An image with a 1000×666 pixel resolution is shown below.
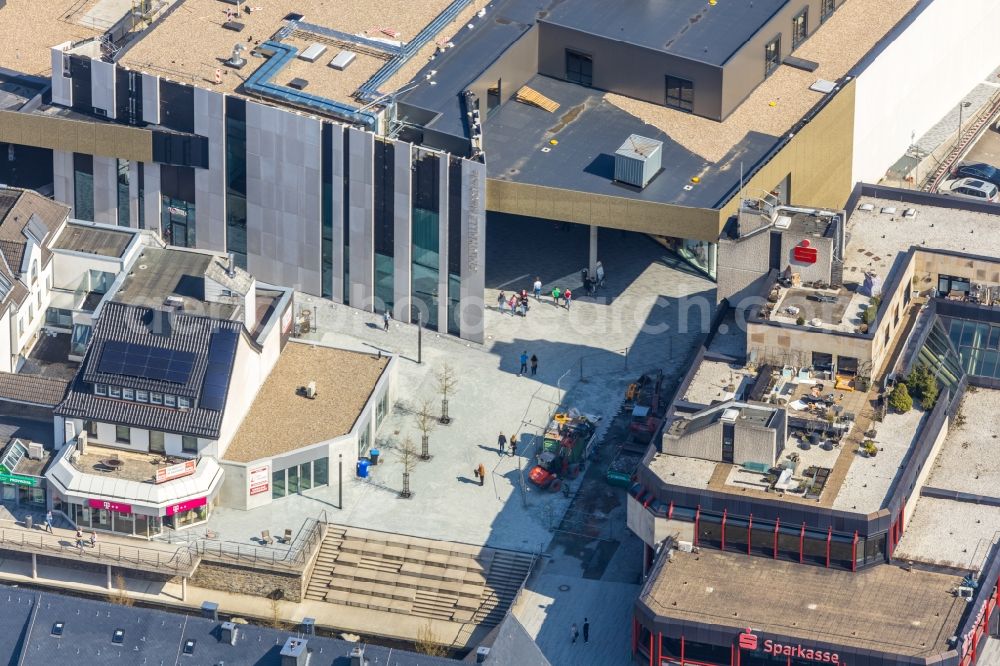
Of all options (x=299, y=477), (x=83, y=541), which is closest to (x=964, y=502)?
(x=299, y=477)

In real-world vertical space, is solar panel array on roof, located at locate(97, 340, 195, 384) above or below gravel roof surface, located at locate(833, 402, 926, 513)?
above

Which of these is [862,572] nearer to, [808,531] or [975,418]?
[808,531]

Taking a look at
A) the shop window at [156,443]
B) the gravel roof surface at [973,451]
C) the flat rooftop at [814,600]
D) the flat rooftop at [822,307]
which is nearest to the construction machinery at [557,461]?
the flat rooftop at [822,307]

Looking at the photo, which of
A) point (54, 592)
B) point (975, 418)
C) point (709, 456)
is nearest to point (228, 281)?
point (54, 592)

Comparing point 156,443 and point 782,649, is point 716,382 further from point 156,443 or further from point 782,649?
point 156,443

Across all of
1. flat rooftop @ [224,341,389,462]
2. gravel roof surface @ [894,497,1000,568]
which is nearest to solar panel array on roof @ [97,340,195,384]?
flat rooftop @ [224,341,389,462]

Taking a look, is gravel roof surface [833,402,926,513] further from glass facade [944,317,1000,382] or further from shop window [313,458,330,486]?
shop window [313,458,330,486]

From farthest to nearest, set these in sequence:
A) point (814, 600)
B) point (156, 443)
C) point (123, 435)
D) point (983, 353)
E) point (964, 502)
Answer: point (983, 353)
point (123, 435)
point (156, 443)
point (964, 502)
point (814, 600)
